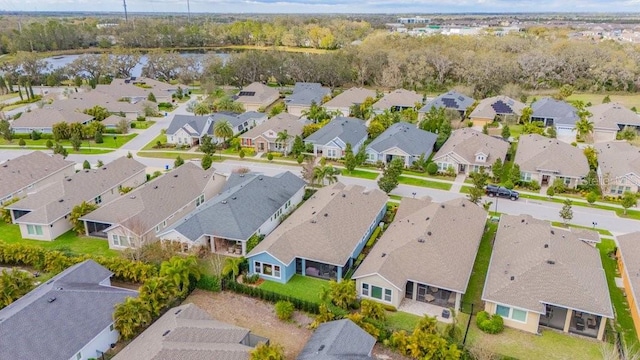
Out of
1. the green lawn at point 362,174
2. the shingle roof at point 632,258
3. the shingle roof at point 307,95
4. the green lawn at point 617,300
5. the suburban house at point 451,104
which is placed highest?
the shingle roof at point 307,95

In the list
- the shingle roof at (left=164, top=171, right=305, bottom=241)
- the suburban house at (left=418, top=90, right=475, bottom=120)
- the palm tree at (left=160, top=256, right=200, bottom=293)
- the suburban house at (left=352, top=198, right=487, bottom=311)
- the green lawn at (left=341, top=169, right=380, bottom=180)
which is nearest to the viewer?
the suburban house at (left=352, top=198, right=487, bottom=311)

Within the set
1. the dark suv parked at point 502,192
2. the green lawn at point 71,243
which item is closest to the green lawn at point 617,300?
the dark suv parked at point 502,192

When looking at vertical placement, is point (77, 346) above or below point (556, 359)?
above

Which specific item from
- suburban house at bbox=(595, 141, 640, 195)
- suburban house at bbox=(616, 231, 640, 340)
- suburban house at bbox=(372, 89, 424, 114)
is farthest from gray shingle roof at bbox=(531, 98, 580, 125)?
suburban house at bbox=(616, 231, 640, 340)

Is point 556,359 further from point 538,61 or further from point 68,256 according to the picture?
point 538,61

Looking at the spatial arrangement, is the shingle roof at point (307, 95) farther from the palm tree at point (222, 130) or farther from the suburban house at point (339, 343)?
the suburban house at point (339, 343)

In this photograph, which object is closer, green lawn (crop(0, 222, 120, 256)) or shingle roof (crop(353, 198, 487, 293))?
shingle roof (crop(353, 198, 487, 293))

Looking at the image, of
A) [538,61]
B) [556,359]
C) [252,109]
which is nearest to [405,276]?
[556,359]

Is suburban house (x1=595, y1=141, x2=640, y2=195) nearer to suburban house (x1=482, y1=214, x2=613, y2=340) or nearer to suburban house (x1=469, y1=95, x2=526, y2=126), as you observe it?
suburban house (x1=482, y1=214, x2=613, y2=340)
